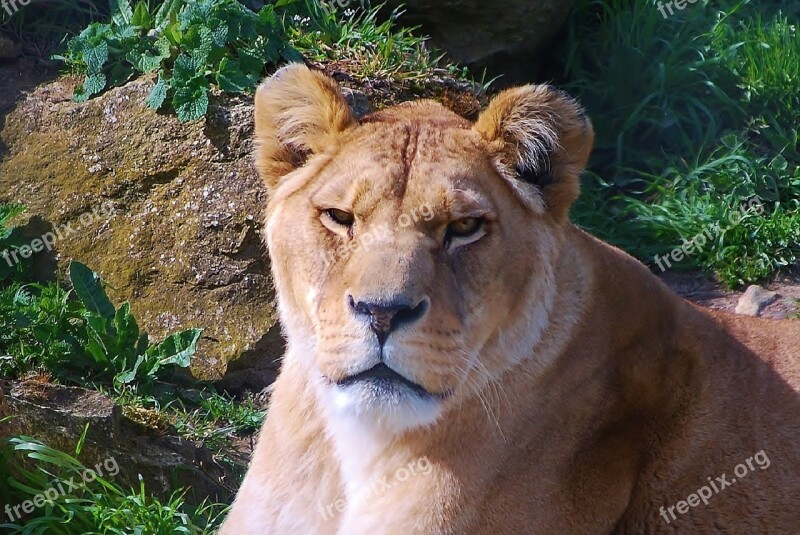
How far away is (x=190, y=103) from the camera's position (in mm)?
5898

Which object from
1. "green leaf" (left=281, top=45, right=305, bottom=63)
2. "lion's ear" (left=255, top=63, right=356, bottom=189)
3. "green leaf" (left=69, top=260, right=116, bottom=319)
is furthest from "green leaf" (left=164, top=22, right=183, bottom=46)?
"lion's ear" (left=255, top=63, right=356, bottom=189)

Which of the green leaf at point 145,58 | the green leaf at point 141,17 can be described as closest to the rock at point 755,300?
the green leaf at point 145,58

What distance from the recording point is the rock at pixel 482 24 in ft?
24.3

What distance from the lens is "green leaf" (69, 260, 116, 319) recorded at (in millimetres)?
5395

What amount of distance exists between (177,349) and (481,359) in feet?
8.09

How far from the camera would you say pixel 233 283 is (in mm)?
5801

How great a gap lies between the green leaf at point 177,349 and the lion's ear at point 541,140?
2.36 m

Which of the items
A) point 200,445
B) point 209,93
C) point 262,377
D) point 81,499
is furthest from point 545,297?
point 209,93

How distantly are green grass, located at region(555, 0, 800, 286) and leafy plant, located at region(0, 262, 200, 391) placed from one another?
113 inches

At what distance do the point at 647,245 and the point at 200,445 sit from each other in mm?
3255

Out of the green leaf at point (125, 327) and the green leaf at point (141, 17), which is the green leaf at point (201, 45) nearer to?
the green leaf at point (141, 17)
